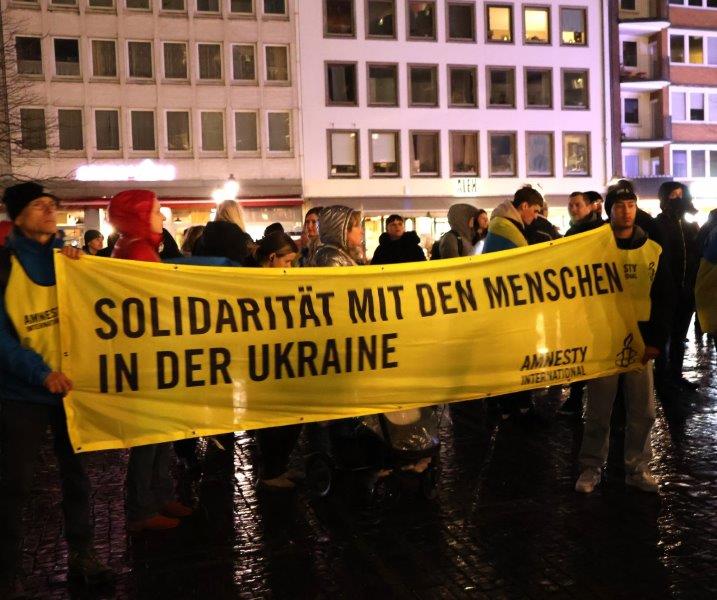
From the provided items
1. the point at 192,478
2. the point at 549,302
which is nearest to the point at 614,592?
the point at 549,302

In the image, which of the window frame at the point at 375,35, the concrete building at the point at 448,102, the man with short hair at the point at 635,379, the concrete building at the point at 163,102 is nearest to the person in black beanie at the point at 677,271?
the man with short hair at the point at 635,379

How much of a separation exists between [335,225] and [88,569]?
2750 mm

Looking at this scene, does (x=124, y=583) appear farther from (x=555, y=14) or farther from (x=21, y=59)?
(x=555, y=14)

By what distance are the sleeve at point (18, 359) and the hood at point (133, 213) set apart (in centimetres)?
106

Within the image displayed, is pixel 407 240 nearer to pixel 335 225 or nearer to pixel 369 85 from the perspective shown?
pixel 335 225

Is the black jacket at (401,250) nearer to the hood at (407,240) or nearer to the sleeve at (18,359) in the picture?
the hood at (407,240)

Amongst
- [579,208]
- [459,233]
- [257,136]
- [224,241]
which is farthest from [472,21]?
[224,241]

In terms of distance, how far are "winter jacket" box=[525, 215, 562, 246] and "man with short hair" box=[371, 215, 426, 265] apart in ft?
6.34

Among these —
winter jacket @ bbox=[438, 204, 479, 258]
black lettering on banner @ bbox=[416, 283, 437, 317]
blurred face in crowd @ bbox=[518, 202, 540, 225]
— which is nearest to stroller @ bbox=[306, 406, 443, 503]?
black lettering on banner @ bbox=[416, 283, 437, 317]

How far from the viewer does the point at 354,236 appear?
22.3ft

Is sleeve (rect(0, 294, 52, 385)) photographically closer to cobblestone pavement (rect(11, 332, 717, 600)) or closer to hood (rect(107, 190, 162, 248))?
hood (rect(107, 190, 162, 248))

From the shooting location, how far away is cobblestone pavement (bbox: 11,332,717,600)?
5.25m

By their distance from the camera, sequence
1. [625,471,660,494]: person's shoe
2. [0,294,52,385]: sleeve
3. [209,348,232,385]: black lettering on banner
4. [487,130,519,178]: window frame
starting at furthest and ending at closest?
[487,130,519,178]: window frame → [625,471,660,494]: person's shoe → [209,348,232,385]: black lettering on banner → [0,294,52,385]: sleeve

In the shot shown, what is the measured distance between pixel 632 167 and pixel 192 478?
155ft
